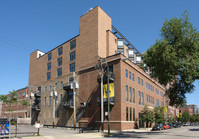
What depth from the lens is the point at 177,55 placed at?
25141mm

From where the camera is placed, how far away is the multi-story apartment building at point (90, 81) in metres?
37.6

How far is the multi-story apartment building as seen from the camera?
37.6 metres

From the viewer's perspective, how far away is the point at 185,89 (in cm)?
2686

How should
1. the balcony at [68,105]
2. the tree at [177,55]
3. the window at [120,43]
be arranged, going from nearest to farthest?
the tree at [177,55], the balcony at [68,105], the window at [120,43]

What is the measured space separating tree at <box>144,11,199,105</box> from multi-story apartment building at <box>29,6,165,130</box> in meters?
6.36

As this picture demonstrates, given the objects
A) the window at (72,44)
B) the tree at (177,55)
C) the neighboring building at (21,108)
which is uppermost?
the window at (72,44)

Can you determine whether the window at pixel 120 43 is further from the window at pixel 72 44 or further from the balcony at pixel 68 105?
the balcony at pixel 68 105

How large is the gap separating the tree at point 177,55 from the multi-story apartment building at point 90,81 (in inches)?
251

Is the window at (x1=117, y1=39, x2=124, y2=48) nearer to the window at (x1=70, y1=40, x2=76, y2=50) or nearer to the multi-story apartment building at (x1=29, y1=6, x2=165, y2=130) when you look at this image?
the multi-story apartment building at (x1=29, y1=6, x2=165, y2=130)

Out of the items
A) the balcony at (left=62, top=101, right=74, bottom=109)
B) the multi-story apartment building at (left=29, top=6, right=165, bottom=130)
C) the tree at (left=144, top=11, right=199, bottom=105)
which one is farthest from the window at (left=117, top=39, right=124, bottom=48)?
the tree at (left=144, top=11, right=199, bottom=105)

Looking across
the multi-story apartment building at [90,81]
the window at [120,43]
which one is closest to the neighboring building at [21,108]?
the multi-story apartment building at [90,81]

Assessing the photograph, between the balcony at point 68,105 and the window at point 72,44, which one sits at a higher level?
the window at point 72,44

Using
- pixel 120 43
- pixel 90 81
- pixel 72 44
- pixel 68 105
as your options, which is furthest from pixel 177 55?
pixel 72 44

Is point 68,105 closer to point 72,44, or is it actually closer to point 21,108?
point 72,44
